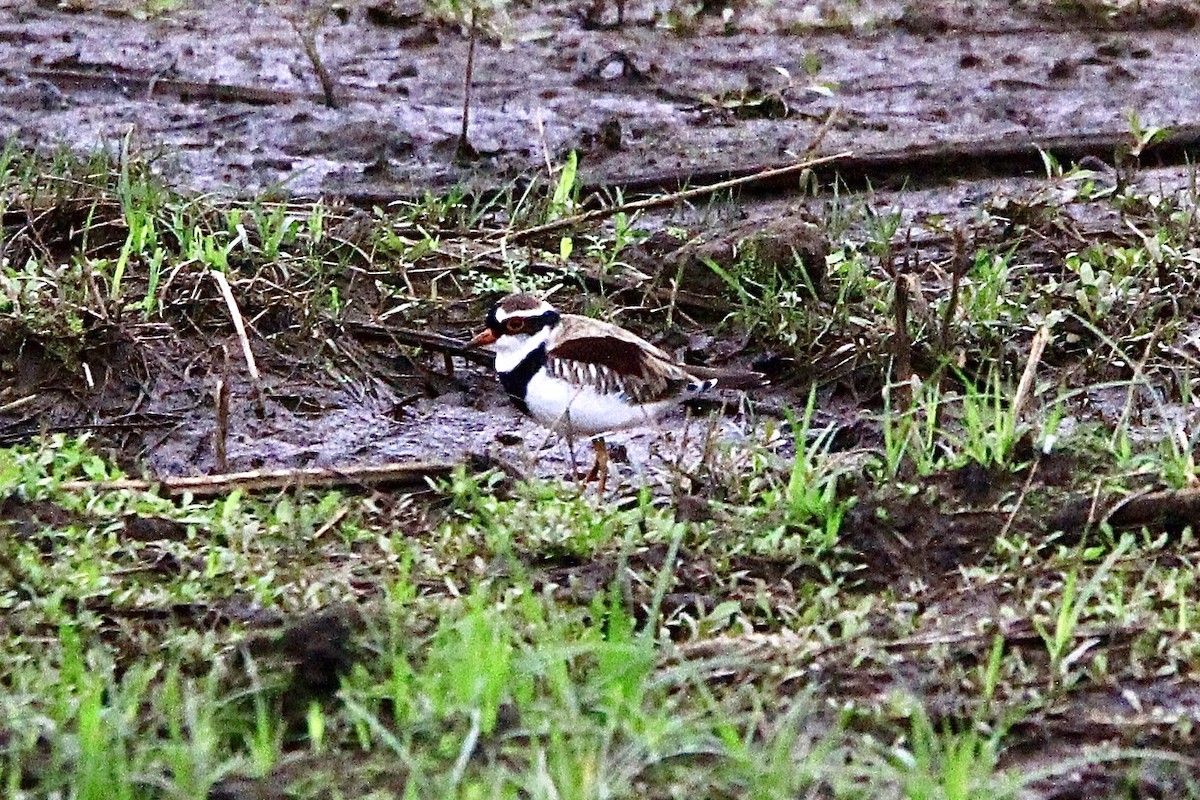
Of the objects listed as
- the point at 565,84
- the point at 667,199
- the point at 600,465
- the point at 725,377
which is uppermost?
the point at 565,84

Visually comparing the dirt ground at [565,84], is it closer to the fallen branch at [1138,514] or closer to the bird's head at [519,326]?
the bird's head at [519,326]

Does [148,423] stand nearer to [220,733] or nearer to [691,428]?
[691,428]

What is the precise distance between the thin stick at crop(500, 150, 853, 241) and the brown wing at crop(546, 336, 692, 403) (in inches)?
55.1

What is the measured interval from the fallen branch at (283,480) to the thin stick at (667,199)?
1.81m

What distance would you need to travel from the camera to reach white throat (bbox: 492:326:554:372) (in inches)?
222

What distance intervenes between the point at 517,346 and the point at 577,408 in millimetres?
355

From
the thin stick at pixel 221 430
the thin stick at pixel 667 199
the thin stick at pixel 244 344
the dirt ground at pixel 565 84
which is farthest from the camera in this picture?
the dirt ground at pixel 565 84

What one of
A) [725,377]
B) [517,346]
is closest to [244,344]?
[517,346]

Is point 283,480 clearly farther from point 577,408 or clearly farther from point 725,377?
point 725,377

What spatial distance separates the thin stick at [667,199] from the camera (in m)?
6.89

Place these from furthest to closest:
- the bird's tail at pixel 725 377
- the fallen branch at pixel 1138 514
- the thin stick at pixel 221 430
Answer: the bird's tail at pixel 725 377
the thin stick at pixel 221 430
the fallen branch at pixel 1138 514

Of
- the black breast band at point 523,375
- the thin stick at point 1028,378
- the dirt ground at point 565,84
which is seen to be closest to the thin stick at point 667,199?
the dirt ground at point 565,84

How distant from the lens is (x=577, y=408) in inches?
215

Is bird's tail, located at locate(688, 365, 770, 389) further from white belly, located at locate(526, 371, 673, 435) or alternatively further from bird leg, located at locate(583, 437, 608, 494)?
bird leg, located at locate(583, 437, 608, 494)
